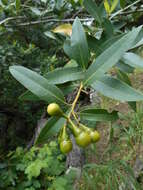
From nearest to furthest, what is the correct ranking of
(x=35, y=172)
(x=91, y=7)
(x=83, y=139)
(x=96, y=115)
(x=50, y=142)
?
(x=83, y=139)
(x=96, y=115)
(x=91, y=7)
(x=35, y=172)
(x=50, y=142)

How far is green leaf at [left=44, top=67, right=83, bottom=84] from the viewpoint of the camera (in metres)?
0.50

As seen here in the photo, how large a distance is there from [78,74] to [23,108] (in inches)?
97.8

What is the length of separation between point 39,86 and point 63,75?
72mm

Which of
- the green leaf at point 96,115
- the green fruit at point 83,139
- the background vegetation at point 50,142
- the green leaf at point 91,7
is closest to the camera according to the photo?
the green fruit at point 83,139

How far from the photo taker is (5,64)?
7.00 ft

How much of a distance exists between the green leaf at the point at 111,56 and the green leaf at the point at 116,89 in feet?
0.11

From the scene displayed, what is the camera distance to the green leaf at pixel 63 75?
50cm

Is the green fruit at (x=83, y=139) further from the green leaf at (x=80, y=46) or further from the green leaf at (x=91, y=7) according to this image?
the green leaf at (x=91, y=7)

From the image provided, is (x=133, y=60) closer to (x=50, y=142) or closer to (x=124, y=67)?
(x=124, y=67)

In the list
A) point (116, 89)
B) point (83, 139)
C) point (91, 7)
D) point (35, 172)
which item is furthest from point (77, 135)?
point (35, 172)

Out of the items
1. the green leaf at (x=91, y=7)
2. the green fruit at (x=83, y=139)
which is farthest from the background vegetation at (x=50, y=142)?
the green fruit at (x=83, y=139)

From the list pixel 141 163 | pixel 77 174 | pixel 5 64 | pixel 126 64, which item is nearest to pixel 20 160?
pixel 77 174

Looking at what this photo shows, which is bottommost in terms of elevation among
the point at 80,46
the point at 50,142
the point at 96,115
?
the point at 50,142

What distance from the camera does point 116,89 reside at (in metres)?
0.45
